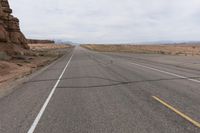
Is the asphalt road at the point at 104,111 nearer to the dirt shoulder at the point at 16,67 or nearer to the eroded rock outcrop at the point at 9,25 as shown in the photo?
the dirt shoulder at the point at 16,67

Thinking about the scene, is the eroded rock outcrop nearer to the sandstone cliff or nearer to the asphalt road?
the sandstone cliff

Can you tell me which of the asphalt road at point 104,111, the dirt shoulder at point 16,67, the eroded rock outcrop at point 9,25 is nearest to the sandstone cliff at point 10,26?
the eroded rock outcrop at point 9,25

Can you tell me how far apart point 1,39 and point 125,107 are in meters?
30.3

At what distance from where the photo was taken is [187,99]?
749cm

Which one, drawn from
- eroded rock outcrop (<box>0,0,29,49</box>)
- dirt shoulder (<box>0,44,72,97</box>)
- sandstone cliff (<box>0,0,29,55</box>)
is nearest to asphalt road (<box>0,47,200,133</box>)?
dirt shoulder (<box>0,44,72,97</box>)

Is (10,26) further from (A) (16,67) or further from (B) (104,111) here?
(B) (104,111)

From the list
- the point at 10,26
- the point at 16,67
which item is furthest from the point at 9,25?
the point at 16,67

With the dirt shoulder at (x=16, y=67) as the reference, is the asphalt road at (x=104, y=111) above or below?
above

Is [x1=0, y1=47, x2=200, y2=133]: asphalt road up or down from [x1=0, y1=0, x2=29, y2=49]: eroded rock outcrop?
down

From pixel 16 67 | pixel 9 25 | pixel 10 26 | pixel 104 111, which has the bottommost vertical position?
pixel 16 67

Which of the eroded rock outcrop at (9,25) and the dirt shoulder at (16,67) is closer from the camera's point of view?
the dirt shoulder at (16,67)

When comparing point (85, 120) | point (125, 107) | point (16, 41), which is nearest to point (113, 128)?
point (85, 120)

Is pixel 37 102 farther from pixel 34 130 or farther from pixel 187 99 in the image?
pixel 187 99

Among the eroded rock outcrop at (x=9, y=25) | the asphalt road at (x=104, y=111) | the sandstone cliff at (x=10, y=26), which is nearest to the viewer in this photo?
the asphalt road at (x=104, y=111)
